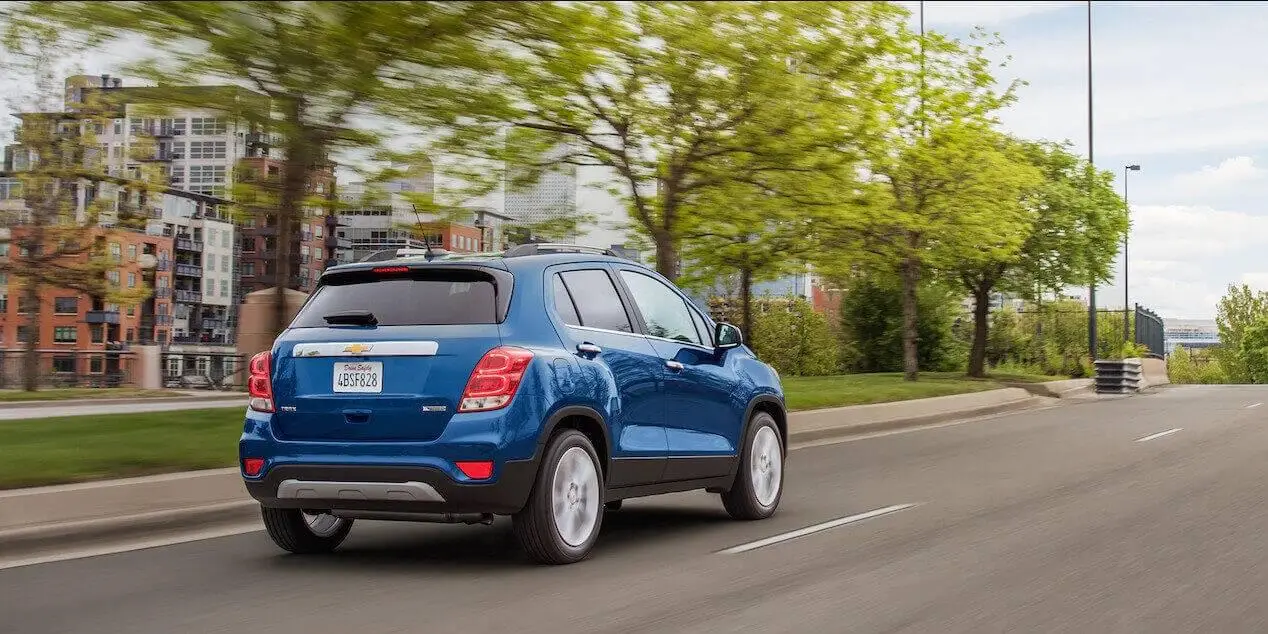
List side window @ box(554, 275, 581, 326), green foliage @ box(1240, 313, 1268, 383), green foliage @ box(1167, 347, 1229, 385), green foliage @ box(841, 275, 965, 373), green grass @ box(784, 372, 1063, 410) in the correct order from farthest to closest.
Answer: green foliage @ box(1240, 313, 1268, 383) → green foliage @ box(1167, 347, 1229, 385) → green foliage @ box(841, 275, 965, 373) → green grass @ box(784, 372, 1063, 410) → side window @ box(554, 275, 581, 326)

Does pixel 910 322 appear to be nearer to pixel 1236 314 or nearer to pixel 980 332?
pixel 980 332

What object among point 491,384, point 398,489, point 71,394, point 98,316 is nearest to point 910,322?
point 71,394

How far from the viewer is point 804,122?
19328 mm

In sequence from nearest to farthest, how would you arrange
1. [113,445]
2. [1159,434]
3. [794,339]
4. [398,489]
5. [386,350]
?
[398,489], [386,350], [113,445], [1159,434], [794,339]

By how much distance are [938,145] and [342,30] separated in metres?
20.2

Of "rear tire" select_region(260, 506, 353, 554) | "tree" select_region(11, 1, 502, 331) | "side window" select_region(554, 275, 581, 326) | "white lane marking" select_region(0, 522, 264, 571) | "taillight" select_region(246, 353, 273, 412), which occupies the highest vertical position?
"tree" select_region(11, 1, 502, 331)

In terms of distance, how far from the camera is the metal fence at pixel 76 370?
36219mm

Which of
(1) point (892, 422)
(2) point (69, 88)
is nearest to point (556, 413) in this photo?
(1) point (892, 422)

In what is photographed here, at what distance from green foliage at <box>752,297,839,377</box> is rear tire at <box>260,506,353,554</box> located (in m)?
38.8

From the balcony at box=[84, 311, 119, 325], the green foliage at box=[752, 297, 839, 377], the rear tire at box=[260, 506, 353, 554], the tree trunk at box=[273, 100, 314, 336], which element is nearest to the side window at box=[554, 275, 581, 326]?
the rear tire at box=[260, 506, 353, 554]

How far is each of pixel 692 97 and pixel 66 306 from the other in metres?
119

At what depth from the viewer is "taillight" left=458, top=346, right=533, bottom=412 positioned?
761cm

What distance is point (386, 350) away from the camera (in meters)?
7.79

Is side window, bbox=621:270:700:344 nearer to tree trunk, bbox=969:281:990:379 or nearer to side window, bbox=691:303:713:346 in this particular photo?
side window, bbox=691:303:713:346
